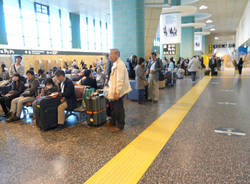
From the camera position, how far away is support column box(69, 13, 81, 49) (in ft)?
85.4

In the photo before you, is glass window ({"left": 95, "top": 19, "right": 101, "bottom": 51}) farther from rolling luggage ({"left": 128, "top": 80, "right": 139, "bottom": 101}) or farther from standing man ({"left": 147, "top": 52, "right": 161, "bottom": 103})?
standing man ({"left": 147, "top": 52, "right": 161, "bottom": 103})

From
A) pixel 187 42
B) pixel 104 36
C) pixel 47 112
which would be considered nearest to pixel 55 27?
pixel 104 36

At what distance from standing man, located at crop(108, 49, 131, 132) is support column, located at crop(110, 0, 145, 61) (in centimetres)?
526

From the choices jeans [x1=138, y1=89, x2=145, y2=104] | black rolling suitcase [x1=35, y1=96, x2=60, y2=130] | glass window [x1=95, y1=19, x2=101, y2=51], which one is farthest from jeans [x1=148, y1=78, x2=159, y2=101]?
glass window [x1=95, y1=19, x2=101, y2=51]

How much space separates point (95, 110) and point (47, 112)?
1118 millimetres

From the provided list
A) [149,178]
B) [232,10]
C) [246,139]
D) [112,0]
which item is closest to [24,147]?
[149,178]

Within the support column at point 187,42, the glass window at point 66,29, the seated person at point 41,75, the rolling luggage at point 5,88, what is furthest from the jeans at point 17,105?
the support column at point 187,42

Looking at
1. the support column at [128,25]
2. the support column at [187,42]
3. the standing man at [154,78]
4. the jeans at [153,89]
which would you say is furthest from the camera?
the support column at [187,42]

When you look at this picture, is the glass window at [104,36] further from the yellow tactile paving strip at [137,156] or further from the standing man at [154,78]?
the yellow tactile paving strip at [137,156]

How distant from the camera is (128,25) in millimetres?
9234

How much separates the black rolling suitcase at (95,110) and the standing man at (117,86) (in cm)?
42

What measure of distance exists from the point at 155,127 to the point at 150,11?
13.8 metres

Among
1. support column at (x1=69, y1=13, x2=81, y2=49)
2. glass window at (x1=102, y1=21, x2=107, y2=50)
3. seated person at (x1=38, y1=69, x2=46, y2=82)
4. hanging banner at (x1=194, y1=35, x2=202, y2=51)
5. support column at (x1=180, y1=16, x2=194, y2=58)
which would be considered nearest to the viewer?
seated person at (x1=38, y1=69, x2=46, y2=82)

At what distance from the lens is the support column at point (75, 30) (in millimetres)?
26041
